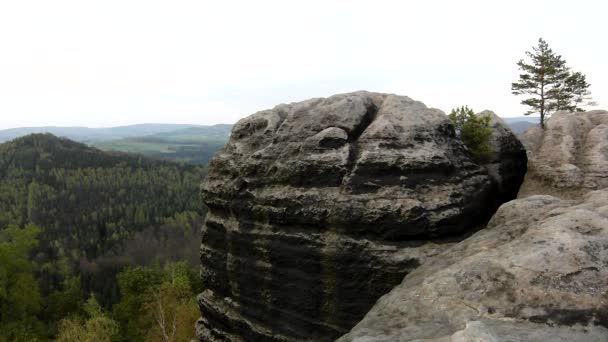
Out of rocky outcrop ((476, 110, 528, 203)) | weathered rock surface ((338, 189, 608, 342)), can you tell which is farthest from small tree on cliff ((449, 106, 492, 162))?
weathered rock surface ((338, 189, 608, 342))

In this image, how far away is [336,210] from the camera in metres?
16.0

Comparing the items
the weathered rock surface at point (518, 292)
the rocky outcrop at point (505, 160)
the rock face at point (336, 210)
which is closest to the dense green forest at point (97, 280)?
the rock face at point (336, 210)

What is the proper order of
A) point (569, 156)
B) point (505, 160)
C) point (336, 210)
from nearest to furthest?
point (336, 210) < point (569, 156) < point (505, 160)

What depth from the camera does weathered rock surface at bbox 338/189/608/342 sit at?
820cm

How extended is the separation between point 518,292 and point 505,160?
1231 centimetres

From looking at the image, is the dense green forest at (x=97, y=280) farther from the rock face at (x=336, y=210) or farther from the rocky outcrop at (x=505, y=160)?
the rocky outcrop at (x=505, y=160)

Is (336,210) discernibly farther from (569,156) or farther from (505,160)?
(569,156)

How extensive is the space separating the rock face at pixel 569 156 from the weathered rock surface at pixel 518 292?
5.75 meters

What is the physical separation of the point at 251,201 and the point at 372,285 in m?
6.91

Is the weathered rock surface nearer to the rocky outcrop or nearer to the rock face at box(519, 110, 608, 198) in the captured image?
the rock face at box(519, 110, 608, 198)

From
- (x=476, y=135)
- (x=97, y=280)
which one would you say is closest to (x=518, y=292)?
(x=476, y=135)

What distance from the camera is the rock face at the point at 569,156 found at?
Result: 1755 cm

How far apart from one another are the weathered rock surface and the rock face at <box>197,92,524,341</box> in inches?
119

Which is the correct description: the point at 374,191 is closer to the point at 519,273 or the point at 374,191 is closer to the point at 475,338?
the point at 519,273
